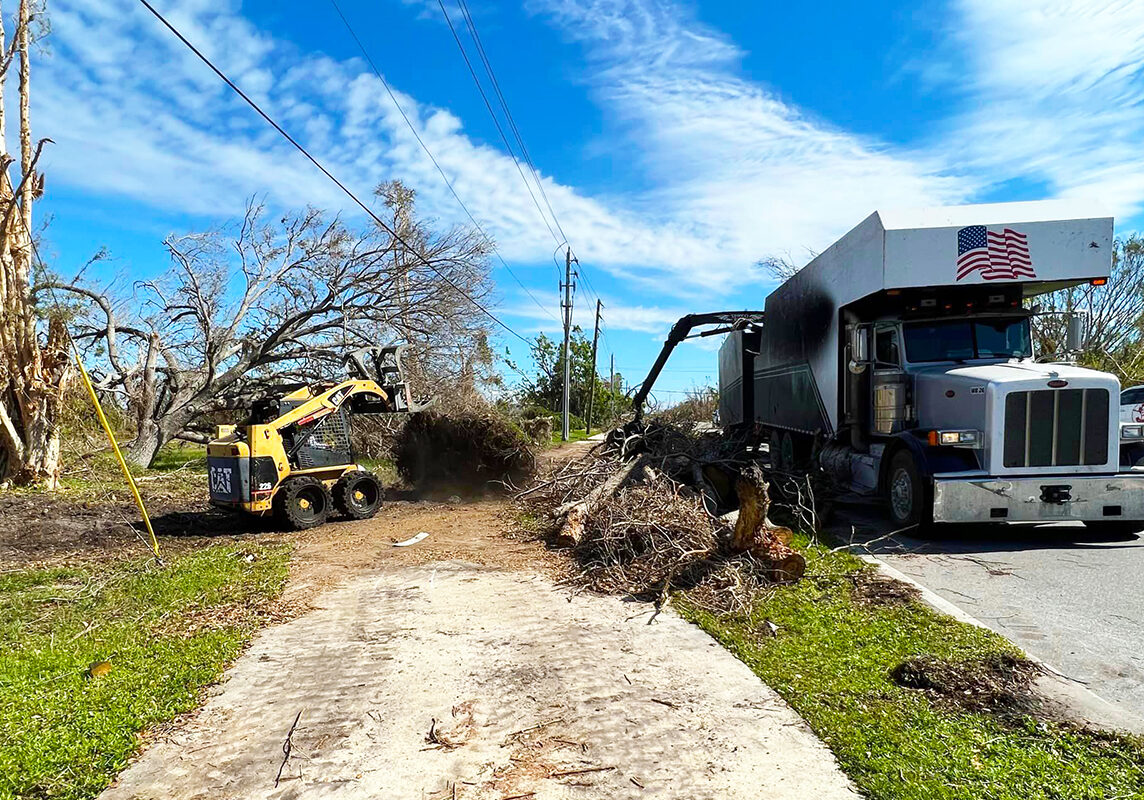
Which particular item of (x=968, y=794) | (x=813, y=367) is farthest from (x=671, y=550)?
(x=813, y=367)

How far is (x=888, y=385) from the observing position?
9672mm

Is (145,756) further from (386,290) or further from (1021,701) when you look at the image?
(386,290)

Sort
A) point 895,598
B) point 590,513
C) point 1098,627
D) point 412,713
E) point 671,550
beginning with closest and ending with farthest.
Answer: point 412,713 → point 1098,627 → point 895,598 → point 671,550 → point 590,513

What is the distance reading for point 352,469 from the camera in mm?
11906

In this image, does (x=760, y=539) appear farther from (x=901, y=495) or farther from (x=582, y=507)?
(x=901, y=495)

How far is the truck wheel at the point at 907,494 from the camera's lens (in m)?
8.38

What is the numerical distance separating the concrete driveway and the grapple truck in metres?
4.36

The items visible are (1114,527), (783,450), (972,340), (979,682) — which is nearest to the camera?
(979,682)

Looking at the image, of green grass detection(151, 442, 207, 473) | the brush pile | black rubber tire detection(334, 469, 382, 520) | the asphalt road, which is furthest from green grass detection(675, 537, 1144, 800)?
green grass detection(151, 442, 207, 473)

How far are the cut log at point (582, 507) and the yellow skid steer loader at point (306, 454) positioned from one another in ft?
11.6

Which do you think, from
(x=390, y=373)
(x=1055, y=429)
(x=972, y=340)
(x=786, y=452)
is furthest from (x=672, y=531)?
(x=786, y=452)

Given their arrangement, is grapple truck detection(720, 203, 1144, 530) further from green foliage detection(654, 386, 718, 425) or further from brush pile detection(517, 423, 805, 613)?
green foliage detection(654, 386, 718, 425)

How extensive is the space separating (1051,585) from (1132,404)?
9547 millimetres

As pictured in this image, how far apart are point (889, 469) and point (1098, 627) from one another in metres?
3.86
